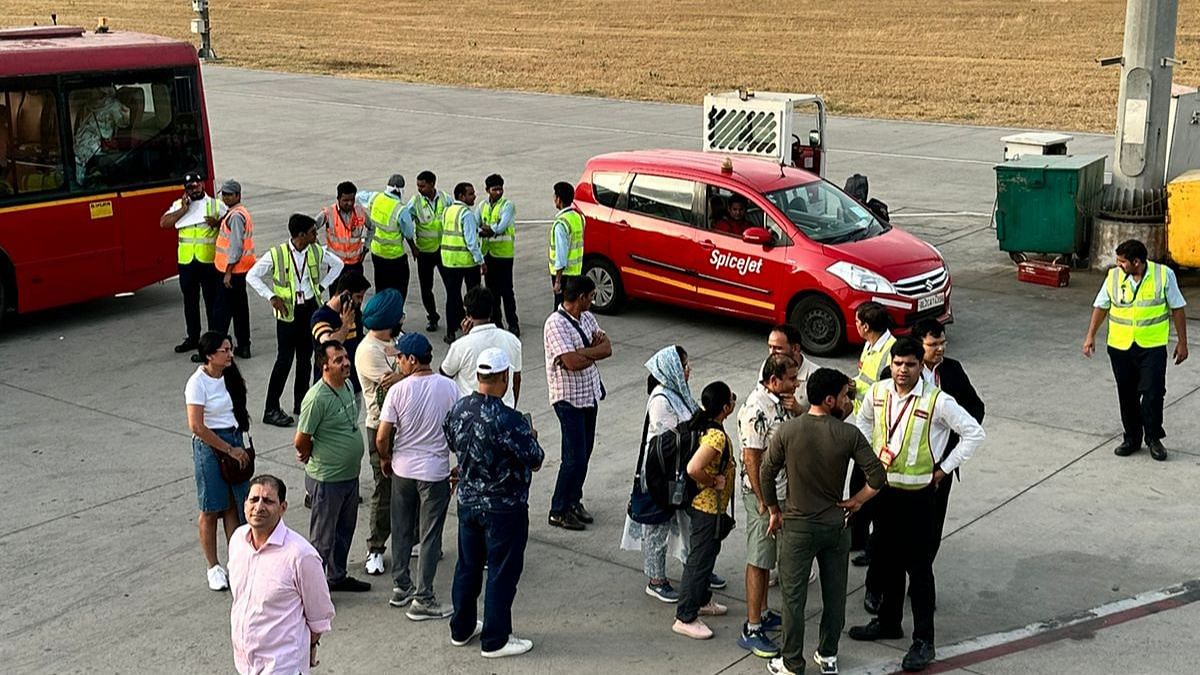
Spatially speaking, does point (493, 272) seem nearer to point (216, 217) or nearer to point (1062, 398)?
point (216, 217)

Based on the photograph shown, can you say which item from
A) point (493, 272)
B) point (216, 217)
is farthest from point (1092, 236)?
point (216, 217)

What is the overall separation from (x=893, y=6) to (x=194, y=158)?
4164 cm

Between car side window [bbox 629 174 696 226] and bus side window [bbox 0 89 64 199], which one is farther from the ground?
bus side window [bbox 0 89 64 199]

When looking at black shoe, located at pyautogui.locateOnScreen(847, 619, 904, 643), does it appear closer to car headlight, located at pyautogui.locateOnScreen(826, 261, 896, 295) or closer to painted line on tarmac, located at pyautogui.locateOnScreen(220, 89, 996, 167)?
car headlight, located at pyautogui.locateOnScreen(826, 261, 896, 295)

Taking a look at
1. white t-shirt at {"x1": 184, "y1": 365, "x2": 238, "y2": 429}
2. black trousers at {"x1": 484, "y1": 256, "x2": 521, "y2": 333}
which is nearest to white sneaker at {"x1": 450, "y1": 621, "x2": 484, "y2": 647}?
white t-shirt at {"x1": 184, "y1": 365, "x2": 238, "y2": 429}

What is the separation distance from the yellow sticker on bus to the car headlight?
23.5ft

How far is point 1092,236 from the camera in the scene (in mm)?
16359

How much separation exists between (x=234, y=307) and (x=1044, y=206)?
28.2 feet

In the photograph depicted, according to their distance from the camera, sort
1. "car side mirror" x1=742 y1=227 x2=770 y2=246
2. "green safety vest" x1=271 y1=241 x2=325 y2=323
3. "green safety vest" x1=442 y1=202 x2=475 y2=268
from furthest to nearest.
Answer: "green safety vest" x1=442 y1=202 x2=475 y2=268 < "car side mirror" x1=742 y1=227 x2=770 y2=246 < "green safety vest" x1=271 y1=241 x2=325 y2=323

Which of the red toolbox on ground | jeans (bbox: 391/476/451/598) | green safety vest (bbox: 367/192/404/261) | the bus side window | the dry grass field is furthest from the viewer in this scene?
the dry grass field

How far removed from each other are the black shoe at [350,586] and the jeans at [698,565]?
1.85 m

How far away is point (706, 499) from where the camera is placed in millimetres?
7578

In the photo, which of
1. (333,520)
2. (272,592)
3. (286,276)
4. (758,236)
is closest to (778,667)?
(333,520)

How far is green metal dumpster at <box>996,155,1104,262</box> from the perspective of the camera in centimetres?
1594
